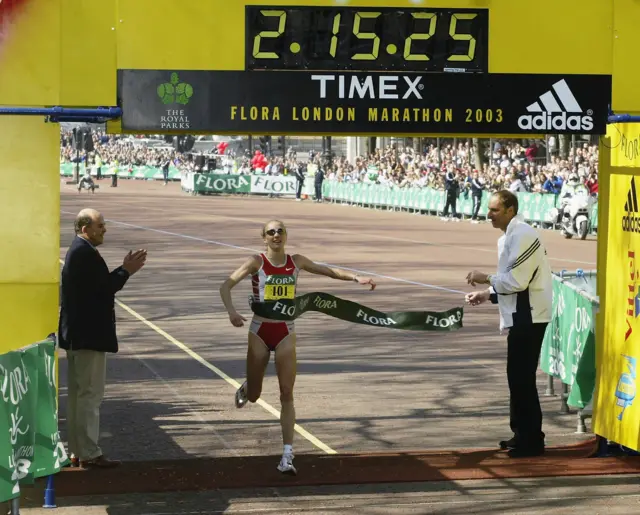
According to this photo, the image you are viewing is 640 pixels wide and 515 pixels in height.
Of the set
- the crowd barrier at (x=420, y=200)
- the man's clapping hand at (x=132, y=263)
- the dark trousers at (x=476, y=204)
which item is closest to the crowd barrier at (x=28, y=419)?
the man's clapping hand at (x=132, y=263)

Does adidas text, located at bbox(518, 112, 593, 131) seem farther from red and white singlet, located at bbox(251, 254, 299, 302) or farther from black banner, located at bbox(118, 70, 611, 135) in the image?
red and white singlet, located at bbox(251, 254, 299, 302)

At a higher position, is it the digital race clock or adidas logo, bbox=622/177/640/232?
the digital race clock

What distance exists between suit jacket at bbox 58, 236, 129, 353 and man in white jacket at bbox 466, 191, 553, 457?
9.51 feet

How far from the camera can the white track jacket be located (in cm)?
1123

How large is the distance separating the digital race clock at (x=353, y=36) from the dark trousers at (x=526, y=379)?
2302 mm

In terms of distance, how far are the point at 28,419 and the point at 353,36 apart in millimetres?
3849

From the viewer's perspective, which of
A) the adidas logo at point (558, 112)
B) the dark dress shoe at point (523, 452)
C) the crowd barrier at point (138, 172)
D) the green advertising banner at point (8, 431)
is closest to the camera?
the green advertising banner at point (8, 431)

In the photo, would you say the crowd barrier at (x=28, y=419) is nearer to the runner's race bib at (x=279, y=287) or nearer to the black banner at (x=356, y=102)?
the runner's race bib at (x=279, y=287)

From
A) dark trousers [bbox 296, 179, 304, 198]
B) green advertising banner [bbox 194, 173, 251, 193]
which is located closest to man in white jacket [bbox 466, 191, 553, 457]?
dark trousers [bbox 296, 179, 304, 198]

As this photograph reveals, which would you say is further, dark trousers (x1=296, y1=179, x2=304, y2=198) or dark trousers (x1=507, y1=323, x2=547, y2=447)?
dark trousers (x1=296, y1=179, x2=304, y2=198)

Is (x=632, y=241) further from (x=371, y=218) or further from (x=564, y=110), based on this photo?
(x=371, y=218)

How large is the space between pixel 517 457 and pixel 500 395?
11.1 ft

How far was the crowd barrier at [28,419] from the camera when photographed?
830 cm

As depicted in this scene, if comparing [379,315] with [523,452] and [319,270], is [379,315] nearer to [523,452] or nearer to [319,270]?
[319,270]
